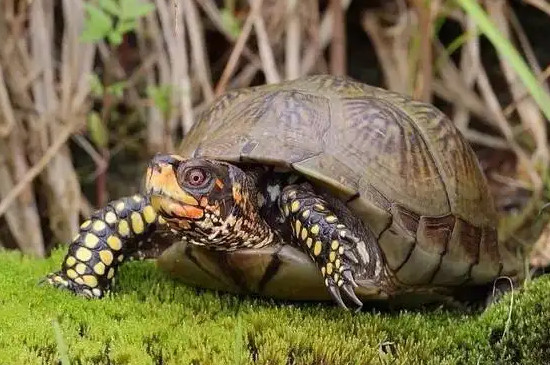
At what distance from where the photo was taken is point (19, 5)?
3.30 meters

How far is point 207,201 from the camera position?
1.66m

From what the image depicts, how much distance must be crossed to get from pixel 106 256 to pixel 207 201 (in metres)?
0.33

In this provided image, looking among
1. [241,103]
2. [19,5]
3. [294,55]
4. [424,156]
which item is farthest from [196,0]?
[424,156]

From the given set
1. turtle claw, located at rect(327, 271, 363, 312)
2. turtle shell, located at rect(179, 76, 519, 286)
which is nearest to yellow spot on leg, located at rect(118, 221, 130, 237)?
turtle shell, located at rect(179, 76, 519, 286)

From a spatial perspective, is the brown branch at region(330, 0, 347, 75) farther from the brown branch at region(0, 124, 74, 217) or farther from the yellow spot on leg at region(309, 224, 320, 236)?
the yellow spot on leg at region(309, 224, 320, 236)

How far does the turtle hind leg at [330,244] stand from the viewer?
1671 mm

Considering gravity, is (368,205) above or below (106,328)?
above

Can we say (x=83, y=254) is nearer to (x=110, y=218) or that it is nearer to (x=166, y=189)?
(x=110, y=218)

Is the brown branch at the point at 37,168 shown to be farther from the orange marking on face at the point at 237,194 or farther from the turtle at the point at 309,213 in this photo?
the orange marking on face at the point at 237,194

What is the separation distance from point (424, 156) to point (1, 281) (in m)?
1.07

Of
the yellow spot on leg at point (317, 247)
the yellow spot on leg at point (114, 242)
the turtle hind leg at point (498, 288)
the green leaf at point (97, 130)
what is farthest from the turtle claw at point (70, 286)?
the green leaf at point (97, 130)

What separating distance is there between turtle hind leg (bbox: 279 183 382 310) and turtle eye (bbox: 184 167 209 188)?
0.77 feet

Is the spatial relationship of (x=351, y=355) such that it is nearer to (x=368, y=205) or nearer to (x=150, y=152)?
(x=368, y=205)

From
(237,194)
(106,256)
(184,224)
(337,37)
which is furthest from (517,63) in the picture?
(337,37)
